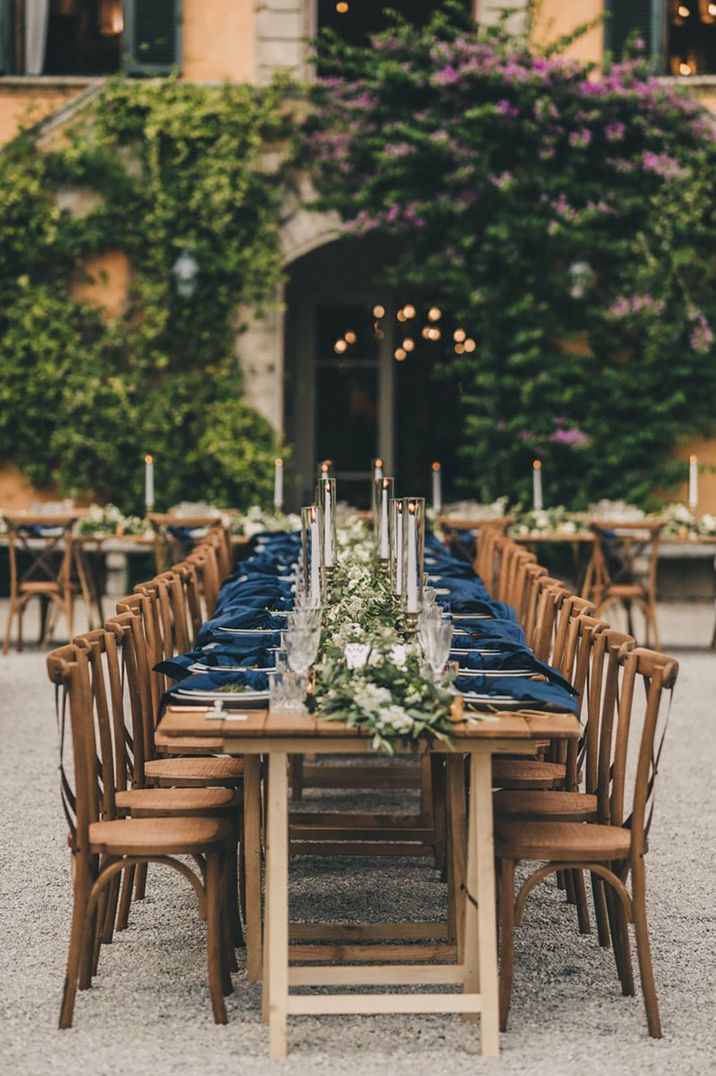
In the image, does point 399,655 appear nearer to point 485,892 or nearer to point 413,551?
point 413,551

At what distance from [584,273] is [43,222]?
452 cm

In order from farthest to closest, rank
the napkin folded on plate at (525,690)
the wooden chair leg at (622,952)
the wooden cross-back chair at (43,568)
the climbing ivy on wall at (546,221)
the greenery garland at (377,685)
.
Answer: the climbing ivy on wall at (546,221) < the wooden cross-back chair at (43,568) < the wooden chair leg at (622,952) < the napkin folded on plate at (525,690) < the greenery garland at (377,685)

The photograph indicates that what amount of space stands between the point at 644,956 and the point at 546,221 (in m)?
9.48

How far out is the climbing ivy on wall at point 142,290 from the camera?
39.5ft

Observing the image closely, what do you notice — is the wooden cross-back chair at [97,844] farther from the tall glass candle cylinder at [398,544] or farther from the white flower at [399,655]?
the tall glass candle cylinder at [398,544]

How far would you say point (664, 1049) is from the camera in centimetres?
327

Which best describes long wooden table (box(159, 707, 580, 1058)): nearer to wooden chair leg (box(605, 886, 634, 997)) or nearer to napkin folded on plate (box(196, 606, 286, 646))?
wooden chair leg (box(605, 886, 634, 997))

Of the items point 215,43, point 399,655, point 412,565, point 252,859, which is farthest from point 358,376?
point 399,655

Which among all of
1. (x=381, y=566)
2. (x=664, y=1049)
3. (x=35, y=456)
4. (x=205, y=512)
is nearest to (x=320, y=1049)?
(x=664, y=1049)

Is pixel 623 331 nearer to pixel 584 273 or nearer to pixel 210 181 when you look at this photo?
pixel 584 273

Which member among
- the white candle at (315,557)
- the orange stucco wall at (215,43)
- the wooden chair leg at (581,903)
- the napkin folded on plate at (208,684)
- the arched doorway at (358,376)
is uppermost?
the orange stucco wall at (215,43)

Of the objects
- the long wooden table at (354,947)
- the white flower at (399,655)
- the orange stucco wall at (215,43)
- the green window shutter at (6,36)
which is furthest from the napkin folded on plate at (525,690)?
the green window shutter at (6,36)

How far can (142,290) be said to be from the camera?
1216cm

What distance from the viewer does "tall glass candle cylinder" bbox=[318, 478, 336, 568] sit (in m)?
4.36
